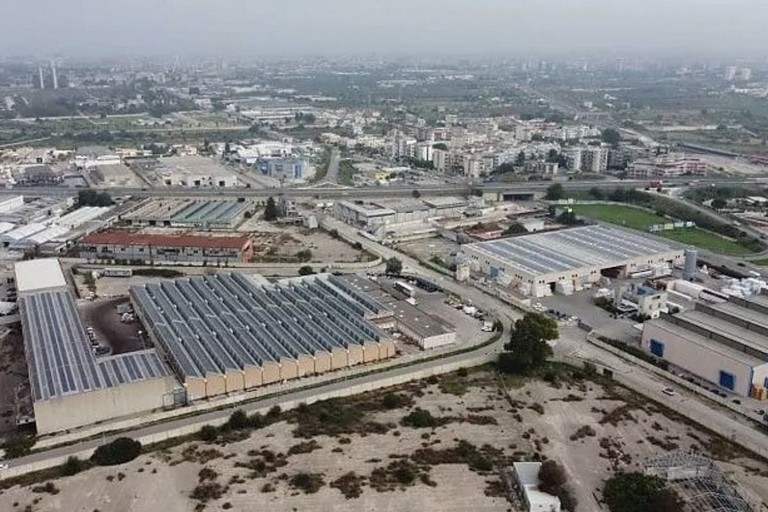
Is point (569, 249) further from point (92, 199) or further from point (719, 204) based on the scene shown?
point (92, 199)

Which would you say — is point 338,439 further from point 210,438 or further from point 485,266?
point 485,266

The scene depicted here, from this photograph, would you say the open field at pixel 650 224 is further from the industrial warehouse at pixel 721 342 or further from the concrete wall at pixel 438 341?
the concrete wall at pixel 438 341

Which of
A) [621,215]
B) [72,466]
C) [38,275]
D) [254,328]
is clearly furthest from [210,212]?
[72,466]

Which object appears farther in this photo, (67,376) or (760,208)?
(760,208)

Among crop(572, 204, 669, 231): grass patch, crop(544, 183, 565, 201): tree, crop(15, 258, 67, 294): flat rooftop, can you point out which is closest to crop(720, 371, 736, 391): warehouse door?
crop(572, 204, 669, 231): grass patch

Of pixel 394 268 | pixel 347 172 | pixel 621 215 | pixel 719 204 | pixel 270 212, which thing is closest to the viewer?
pixel 394 268

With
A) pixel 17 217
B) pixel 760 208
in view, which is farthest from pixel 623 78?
pixel 17 217
